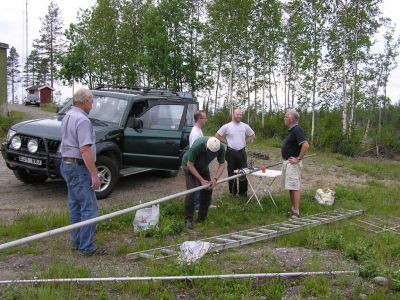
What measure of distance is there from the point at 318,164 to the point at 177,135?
7.42 metres

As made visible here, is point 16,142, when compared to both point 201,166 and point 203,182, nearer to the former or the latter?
point 201,166

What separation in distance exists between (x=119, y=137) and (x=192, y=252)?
397cm

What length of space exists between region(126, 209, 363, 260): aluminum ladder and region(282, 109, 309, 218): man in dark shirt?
0.45m

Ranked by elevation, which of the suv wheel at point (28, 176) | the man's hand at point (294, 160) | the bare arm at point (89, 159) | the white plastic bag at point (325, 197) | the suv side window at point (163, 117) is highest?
the suv side window at point (163, 117)

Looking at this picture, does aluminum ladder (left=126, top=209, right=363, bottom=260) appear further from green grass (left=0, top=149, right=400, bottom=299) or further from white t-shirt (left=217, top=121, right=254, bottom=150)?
white t-shirt (left=217, top=121, right=254, bottom=150)

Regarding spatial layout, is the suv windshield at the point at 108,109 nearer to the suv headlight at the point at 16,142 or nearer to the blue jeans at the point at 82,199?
the suv headlight at the point at 16,142

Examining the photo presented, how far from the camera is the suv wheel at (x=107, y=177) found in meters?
7.81

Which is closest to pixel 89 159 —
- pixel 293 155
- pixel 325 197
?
pixel 293 155

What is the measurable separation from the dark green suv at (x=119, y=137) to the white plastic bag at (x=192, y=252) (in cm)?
328

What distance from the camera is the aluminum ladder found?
17.1 feet

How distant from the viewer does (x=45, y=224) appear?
6211mm

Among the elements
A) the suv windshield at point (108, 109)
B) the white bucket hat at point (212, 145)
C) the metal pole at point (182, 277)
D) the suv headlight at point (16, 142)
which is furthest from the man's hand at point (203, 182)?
the suv headlight at point (16, 142)

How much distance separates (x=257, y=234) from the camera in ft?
20.5

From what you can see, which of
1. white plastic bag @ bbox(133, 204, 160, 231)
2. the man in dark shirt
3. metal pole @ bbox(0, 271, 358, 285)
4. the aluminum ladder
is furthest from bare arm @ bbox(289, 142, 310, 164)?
metal pole @ bbox(0, 271, 358, 285)
